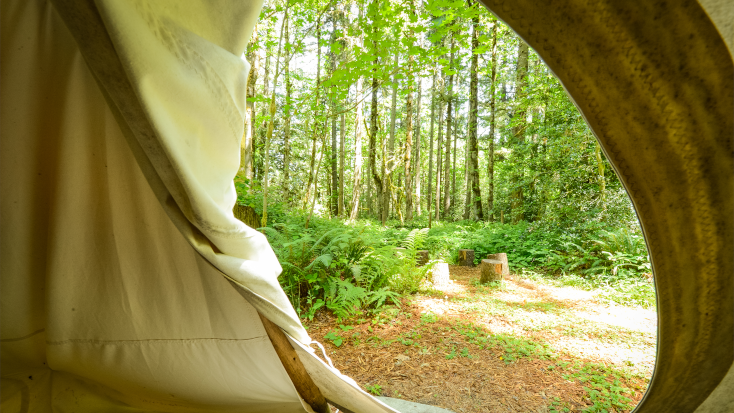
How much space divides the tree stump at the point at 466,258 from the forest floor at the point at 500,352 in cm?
256

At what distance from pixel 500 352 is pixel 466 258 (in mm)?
4347

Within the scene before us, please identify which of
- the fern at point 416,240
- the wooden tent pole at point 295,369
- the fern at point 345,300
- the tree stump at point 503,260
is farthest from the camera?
the tree stump at point 503,260

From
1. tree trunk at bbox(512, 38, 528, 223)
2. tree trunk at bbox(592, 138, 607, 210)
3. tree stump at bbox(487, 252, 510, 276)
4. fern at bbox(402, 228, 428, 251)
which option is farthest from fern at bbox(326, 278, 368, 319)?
tree trunk at bbox(512, 38, 528, 223)

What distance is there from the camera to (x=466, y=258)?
7387 millimetres

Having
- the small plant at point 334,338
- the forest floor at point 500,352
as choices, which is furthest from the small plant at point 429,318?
the small plant at point 334,338

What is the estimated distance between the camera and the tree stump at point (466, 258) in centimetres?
737

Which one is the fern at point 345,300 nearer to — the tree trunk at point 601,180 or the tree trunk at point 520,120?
the tree trunk at point 601,180

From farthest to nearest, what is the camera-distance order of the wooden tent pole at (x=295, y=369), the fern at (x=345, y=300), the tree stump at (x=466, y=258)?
the tree stump at (x=466, y=258) → the fern at (x=345, y=300) → the wooden tent pole at (x=295, y=369)

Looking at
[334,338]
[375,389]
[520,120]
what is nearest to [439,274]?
[334,338]

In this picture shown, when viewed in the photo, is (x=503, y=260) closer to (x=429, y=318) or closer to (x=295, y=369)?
(x=429, y=318)

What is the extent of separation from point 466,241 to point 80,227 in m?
8.03

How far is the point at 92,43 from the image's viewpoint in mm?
751

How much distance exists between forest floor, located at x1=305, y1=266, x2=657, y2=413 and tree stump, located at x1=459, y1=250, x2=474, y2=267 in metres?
2.56

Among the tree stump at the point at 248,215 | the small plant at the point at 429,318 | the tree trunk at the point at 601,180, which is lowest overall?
the small plant at the point at 429,318
